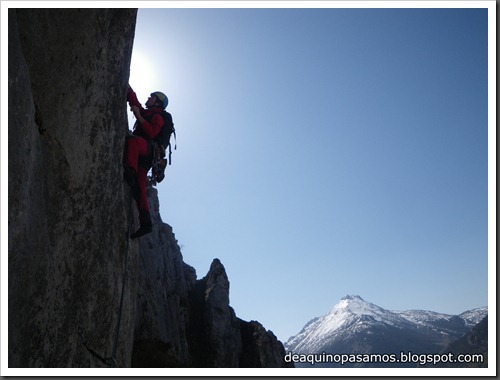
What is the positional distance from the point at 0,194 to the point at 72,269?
7.28 feet

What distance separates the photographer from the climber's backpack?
1041 cm

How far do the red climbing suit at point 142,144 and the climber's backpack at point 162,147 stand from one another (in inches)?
12.7

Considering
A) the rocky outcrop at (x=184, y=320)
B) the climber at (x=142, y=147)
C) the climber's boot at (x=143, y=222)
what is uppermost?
the climber at (x=142, y=147)

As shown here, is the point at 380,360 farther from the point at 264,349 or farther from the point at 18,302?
the point at 264,349

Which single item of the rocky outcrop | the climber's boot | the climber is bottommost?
the rocky outcrop

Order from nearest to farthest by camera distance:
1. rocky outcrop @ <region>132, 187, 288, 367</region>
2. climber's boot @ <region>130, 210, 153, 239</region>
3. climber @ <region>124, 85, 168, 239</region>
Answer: climber @ <region>124, 85, 168, 239</region>
climber's boot @ <region>130, 210, 153, 239</region>
rocky outcrop @ <region>132, 187, 288, 367</region>

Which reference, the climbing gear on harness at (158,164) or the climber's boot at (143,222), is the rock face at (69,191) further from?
the climbing gear on harness at (158,164)

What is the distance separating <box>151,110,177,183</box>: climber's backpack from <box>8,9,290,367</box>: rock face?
1518 mm

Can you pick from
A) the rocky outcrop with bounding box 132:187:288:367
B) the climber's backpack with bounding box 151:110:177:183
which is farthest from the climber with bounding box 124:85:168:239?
Result: the rocky outcrop with bounding box 132:187:288:367

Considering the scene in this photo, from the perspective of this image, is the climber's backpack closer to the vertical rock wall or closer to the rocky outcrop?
the vertical rock wall

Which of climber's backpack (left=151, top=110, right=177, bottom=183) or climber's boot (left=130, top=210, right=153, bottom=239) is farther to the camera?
climber's backpack (left=151, top=110, right=177, bottom=183)

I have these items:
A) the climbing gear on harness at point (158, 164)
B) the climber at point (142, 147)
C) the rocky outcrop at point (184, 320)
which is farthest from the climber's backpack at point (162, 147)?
the rocky outcrop at point (184, 320)

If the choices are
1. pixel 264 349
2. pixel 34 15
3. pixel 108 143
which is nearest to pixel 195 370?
pixel 108 143

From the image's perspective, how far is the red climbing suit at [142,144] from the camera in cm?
880
